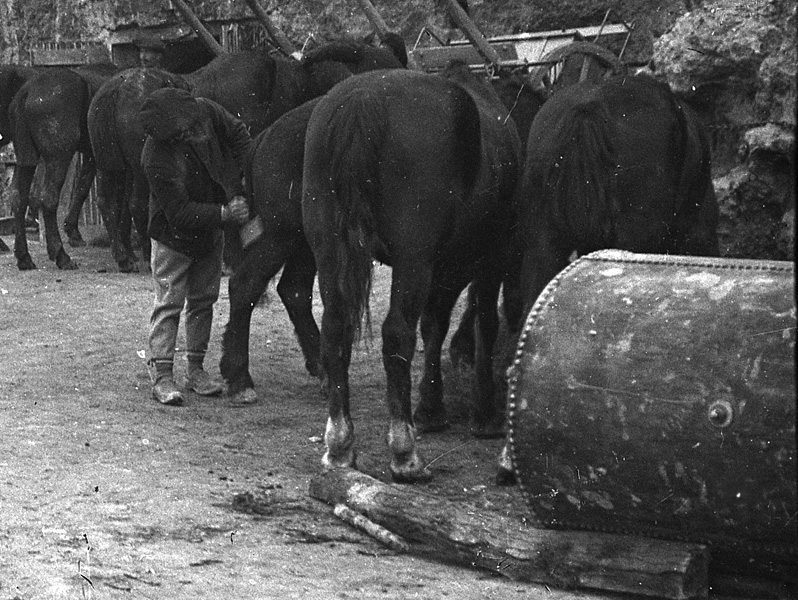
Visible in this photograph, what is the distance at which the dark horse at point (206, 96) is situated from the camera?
972cm

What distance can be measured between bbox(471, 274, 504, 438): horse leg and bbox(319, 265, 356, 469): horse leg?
3.33 feet

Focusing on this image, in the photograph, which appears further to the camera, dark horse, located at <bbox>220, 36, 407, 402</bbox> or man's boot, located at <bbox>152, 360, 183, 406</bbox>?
man's boot, located at <bbox>152, 360, 183, 406</bbox>

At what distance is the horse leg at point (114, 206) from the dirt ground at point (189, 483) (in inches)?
133

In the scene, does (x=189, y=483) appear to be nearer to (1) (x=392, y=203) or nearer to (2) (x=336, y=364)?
(2) (x=336, y=364)

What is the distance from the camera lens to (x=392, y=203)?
5051mm

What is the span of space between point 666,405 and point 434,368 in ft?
8.21

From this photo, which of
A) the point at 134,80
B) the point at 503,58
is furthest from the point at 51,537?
the point at 134,80

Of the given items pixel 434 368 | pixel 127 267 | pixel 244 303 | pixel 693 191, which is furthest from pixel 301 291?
pixel 127 267

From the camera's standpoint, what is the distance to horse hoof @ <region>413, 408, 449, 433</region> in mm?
6281

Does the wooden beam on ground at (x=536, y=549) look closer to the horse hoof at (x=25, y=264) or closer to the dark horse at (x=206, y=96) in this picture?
the dark horse at (x=206, y=96)

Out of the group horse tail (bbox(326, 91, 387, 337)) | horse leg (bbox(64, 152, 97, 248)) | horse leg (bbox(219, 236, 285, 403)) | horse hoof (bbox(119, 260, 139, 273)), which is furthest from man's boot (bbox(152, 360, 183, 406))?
horse leg (bbox(64, 152, 97, 248))

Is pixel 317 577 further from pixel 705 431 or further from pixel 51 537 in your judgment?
pixel 705 431

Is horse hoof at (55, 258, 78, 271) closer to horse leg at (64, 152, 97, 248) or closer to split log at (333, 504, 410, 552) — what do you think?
horse leg at (64, 152, 97, 248)

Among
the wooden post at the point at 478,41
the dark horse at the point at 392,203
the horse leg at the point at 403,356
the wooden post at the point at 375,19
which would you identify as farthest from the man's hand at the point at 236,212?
the wooden post at the point at 375,19
